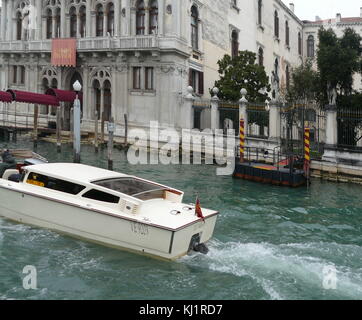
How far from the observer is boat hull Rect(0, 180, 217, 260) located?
7578mm

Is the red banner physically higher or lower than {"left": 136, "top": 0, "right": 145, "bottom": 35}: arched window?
lower

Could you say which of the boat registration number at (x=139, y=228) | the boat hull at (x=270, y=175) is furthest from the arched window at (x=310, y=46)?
the boat registration number at (x=139, y=228)

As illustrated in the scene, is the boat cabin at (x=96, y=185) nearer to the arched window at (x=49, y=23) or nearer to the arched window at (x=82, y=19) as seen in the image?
the arched window at (x=82, y=19)

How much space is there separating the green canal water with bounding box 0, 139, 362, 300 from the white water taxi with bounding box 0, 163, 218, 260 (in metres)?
0.24

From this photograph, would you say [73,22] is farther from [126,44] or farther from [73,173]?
[73,173]

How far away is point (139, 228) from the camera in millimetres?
7785

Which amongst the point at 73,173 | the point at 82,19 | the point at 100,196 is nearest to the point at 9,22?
the point at 82,19

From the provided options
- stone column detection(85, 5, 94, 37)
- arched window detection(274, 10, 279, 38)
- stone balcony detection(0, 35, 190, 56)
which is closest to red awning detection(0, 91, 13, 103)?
stone balcony detection(0, 35, 190, 56)

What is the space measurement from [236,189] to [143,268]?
8.01 meters

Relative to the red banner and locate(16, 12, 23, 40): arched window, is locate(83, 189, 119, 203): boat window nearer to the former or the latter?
the red banner

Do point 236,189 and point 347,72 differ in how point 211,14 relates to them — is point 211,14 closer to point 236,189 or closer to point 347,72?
point 347,72

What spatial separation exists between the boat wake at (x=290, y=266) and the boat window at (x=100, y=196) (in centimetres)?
182

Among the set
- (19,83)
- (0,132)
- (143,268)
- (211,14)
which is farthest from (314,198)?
(19,83)

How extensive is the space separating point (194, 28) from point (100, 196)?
21339 mm
